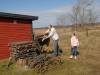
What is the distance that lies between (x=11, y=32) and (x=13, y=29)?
11.7 inches

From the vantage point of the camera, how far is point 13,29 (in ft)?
46.1

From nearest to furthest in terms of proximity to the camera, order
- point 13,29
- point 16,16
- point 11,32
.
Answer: point 16,16 < point 11,32 < point 13,29

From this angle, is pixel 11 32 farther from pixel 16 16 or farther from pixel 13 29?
pixel 16 16

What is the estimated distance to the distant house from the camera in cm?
1327

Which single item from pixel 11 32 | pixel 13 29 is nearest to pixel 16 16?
pixel 13 29

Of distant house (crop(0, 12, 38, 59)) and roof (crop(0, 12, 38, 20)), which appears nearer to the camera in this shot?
roof (crop(0, 12, 38, 20))

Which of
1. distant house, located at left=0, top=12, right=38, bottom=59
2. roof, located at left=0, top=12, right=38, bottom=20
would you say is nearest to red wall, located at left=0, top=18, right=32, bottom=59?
distant house, located at left=0, top=12, right=38, bottom=59

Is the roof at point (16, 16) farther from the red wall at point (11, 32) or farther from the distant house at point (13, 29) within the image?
the red wall at point (11, 32)

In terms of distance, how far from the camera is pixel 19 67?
10.7 metres

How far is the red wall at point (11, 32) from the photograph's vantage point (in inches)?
523

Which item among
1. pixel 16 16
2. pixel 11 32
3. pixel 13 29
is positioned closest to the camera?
pixel 16 16

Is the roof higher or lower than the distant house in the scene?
higher

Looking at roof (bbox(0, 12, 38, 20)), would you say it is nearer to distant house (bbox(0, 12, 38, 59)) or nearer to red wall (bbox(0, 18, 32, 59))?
distant house (bbox(0, 12, 38, 59))

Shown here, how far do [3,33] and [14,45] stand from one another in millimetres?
2255
